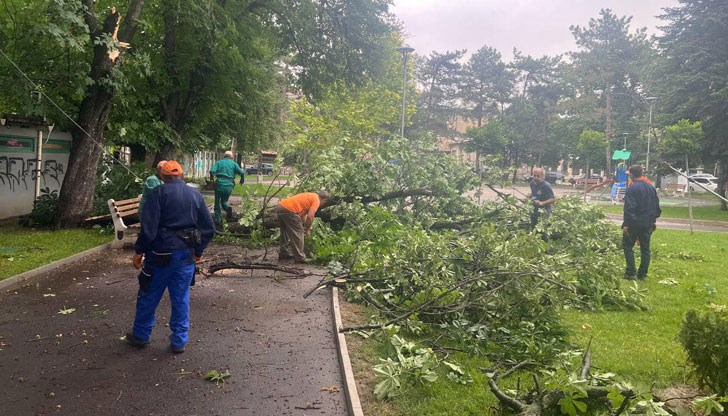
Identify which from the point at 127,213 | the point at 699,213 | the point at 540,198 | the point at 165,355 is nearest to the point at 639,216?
the point at 540,198

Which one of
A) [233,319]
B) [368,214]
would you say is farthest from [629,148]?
[233,319]

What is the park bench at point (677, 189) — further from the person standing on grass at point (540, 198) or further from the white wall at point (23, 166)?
the white wall at point (23, 166)

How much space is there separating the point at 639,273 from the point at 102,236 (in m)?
9.96

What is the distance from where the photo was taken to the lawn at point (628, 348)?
386 centimetres

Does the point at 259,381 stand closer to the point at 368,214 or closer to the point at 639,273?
the point at 368,214

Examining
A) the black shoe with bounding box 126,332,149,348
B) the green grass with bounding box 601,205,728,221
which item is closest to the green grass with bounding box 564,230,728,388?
the black shoe with bounding box 126,332,149,348

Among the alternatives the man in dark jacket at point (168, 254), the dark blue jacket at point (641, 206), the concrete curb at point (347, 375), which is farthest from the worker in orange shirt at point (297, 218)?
the dark blue jacket at point (641, 206)

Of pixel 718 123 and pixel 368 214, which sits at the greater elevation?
pixel 718 123

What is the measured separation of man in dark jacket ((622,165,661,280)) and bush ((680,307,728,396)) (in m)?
4.87

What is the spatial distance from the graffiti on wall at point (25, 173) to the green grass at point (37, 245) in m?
1.66

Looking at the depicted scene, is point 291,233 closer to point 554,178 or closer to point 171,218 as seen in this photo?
point 171,218

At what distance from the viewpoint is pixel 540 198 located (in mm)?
10219

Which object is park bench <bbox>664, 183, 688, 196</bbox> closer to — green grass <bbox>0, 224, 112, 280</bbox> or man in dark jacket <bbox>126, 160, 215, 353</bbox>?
green grass <bbox>0, 224, 112, 280</bbox>

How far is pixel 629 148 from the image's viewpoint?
4950cm
